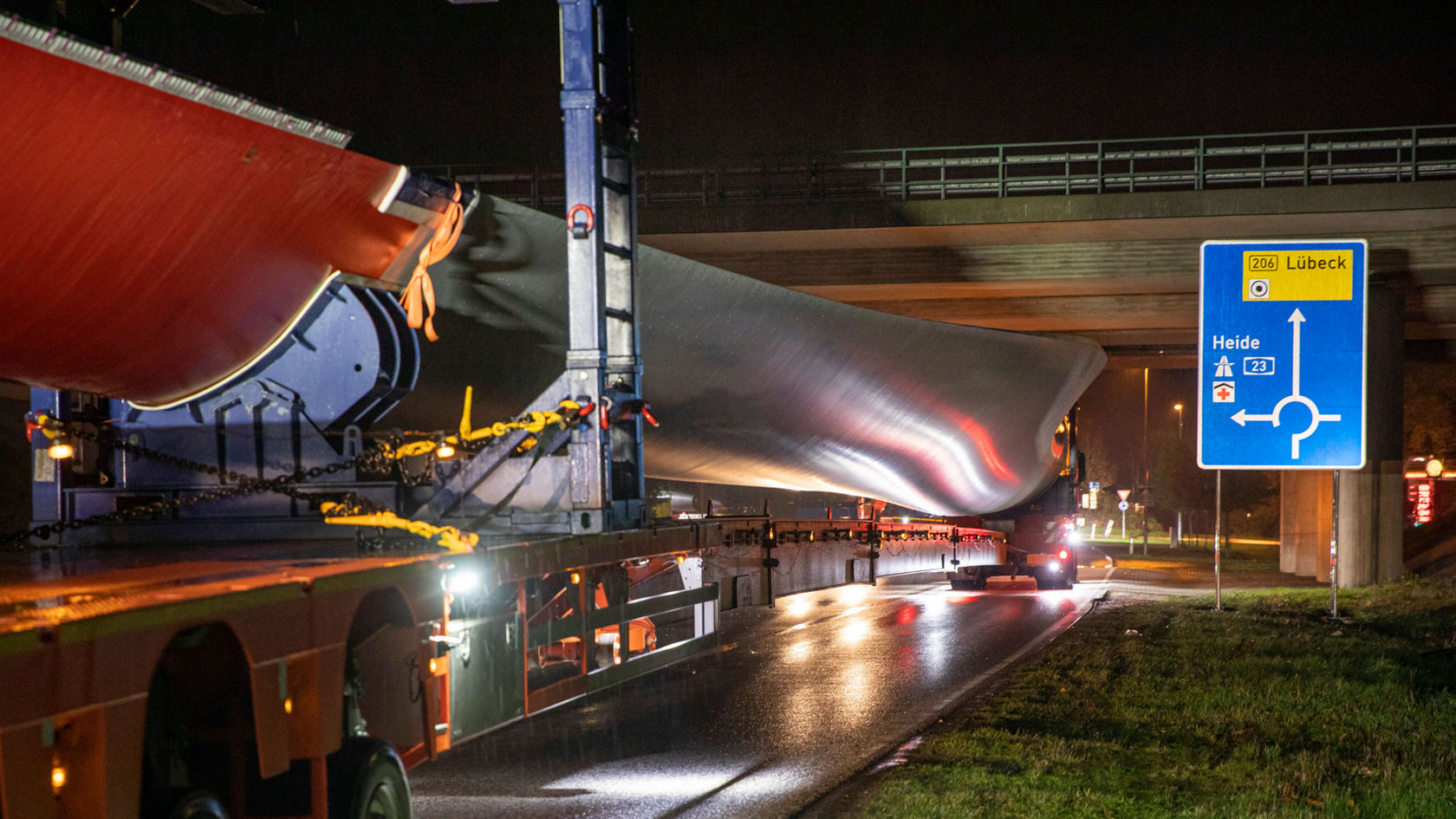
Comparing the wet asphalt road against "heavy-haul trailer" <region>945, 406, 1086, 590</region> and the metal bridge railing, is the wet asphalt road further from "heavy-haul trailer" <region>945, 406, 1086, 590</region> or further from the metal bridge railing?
the metal bridge railing

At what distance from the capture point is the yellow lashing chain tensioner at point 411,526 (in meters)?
6.29

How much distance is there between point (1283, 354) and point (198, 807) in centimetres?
1365

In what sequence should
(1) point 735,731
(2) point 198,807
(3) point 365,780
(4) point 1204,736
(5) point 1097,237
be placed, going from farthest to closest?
(5) point 1097,237 → (1) point 735,731 → (4) point 1204,736 → (3) point 365,780 → (2) point 198,807

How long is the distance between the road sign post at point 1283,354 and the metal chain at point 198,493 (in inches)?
410

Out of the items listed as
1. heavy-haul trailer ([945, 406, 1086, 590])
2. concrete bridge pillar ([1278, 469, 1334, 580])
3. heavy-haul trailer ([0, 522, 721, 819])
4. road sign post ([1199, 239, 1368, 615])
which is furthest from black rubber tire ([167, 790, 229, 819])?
concrete bridge pillar ([1278, 469, 1334, 580])

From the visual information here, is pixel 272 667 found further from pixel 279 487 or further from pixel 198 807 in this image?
pixel 279 487

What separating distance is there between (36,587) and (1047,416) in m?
17.9

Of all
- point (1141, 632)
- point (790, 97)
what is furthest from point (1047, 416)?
point (790, 97)

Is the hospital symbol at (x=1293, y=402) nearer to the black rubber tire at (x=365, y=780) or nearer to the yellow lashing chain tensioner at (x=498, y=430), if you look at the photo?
the yellow lashing chain tensioner at (x=498, y=430)

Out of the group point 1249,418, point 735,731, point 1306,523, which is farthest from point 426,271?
point 1306,523

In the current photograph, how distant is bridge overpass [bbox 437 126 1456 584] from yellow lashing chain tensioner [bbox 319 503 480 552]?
1984 centimetres

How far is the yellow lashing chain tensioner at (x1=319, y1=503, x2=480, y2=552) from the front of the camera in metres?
6.29

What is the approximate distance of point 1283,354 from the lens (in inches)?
591

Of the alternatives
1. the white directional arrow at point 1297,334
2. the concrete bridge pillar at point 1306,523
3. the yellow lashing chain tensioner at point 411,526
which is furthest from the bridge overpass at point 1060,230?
the yellow lashing chain tensioner at point 411,526
